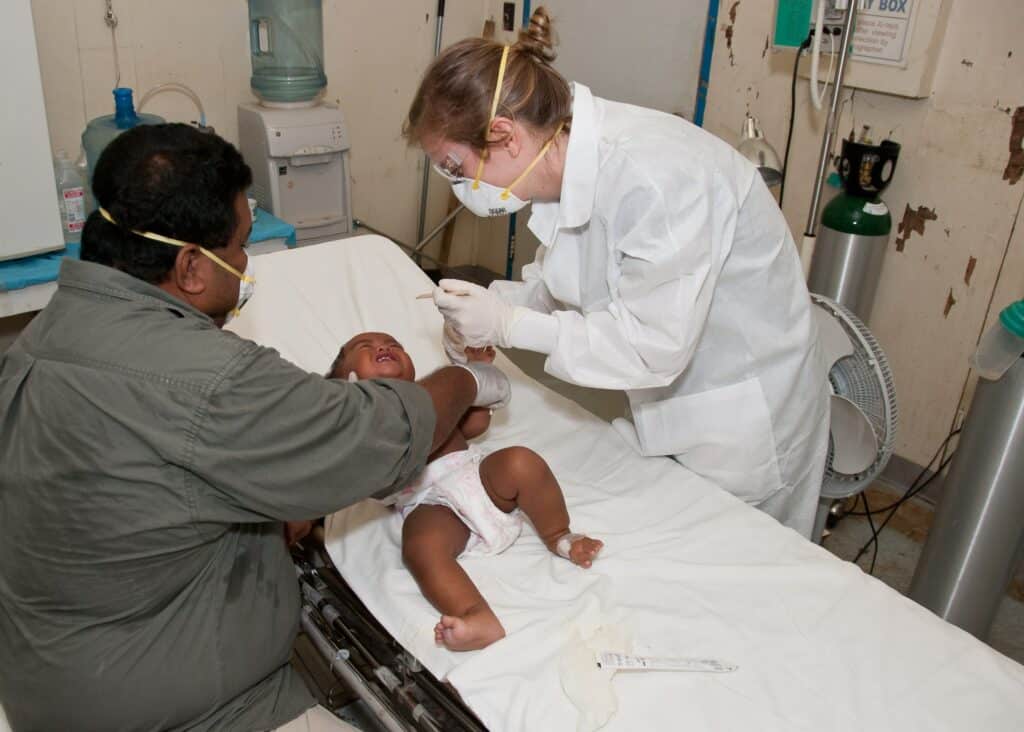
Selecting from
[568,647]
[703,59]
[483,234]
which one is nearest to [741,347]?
[568,647]

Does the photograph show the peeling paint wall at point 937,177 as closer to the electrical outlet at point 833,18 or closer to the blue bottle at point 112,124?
the electrical outlet at point 833,18

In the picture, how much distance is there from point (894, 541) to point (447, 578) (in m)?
2.05

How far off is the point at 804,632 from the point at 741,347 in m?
0.56

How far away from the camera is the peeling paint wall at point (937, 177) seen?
8.45ft

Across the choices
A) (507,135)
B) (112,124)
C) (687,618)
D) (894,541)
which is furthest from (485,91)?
(894,541)

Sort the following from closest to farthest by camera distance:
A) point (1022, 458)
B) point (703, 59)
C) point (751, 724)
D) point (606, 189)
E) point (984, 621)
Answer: point (751, 724)
point (606, 189)
point (1022, 458)
point (984, 621)
point (703, 59)

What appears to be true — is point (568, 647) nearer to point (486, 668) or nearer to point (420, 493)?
point (486, 668)

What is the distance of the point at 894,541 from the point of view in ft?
9.69

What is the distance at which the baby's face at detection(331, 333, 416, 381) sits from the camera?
6.21 ft

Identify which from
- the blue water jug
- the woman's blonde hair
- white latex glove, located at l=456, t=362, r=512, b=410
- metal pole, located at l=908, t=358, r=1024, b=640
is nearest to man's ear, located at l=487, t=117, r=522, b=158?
the woman's blonde hair

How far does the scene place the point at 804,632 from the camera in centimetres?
145

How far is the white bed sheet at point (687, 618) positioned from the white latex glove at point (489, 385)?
7.7 inches

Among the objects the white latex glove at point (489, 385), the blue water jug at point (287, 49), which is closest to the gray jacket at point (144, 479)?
the white latex glove at point (489, 385)

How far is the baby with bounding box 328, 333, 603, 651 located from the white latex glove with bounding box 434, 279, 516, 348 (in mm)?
209
